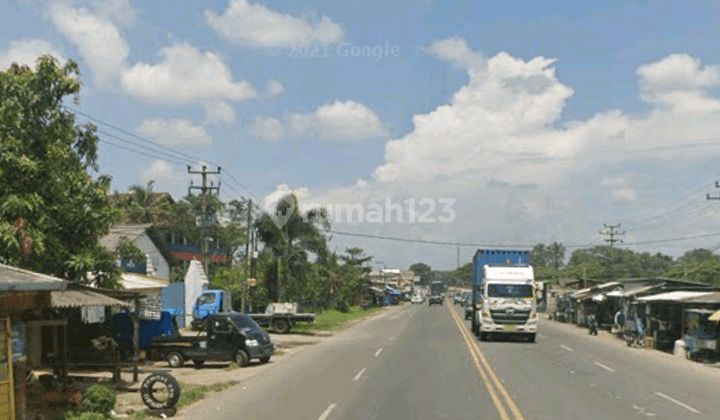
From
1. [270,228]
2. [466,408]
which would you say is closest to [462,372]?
[466,408]

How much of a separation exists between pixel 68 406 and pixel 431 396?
803 centimetres

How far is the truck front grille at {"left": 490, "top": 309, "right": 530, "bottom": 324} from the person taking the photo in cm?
3391

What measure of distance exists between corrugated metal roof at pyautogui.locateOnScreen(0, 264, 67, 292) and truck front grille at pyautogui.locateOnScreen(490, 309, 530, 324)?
960 inches

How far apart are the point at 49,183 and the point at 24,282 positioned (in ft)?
29.4

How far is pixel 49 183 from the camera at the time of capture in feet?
64.1

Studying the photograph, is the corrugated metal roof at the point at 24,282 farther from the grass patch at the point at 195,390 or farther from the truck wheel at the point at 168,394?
the grass patch at the point at 195,390

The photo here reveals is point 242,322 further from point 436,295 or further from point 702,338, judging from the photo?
point 436,295

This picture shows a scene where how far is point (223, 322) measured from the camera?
84.7 ft

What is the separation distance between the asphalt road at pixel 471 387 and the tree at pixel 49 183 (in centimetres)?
587

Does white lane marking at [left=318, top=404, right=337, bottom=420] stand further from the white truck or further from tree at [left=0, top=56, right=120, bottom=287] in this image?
the white truck

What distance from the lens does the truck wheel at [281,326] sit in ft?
143

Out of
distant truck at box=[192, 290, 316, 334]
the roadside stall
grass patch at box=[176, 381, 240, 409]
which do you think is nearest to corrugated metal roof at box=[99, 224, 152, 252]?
distant truck at box=[192, 290, 316, 334]

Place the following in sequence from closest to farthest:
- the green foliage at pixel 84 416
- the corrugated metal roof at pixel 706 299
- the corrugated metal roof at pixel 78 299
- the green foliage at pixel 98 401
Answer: the green foliage at pixel 84 416, the green foliage at pixel 98 401, the corrugated metal roof at pixel 78 299, the corrugated metal roof at pixel 706 299

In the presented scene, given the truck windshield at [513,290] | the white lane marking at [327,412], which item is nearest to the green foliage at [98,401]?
the white lane marking at [327,412]
